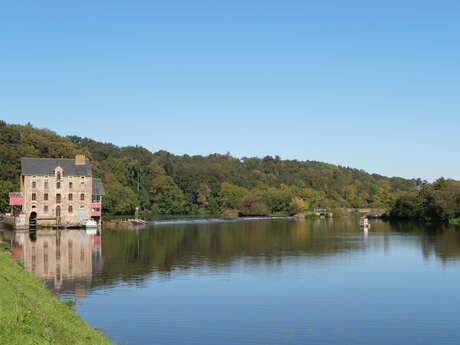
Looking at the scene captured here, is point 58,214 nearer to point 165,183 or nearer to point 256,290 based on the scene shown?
point 256,290

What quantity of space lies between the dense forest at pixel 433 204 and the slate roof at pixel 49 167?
230ft

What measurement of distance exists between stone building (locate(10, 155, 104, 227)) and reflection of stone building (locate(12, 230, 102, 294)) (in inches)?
433

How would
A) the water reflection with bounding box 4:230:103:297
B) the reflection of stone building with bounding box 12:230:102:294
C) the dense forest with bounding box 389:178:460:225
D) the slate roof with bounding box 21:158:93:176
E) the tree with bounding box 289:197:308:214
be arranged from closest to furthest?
the water reflection with bounding box 4:230:103:297 < the reflection of stone building with bounding box 12:230:102:294 < the slate roof with bounding box 21:158:93:176 < the dense forest with bounding box 389:178:460:225 < the tree with bounding box 289:197:308:214

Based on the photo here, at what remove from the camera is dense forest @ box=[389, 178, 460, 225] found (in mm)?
113062

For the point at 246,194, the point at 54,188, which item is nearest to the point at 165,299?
the point at 54,188

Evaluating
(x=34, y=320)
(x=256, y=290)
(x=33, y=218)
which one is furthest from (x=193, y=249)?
(x=34, y=320)

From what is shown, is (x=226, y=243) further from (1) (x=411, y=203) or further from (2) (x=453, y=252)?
(1) (x=411, y=203)

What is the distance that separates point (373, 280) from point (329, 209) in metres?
134

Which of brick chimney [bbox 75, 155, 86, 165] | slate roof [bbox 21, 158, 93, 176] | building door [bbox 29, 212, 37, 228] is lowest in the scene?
A: building door [bbox 29, 212, 37, 228]

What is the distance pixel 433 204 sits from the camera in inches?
4656

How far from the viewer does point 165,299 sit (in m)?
32.1

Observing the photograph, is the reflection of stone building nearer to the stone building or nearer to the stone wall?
the stone wall

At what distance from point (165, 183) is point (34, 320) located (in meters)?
137

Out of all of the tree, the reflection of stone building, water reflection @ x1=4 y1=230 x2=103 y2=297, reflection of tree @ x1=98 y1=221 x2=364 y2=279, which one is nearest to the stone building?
water reflection @ x1=4 y1=230 x2=103 y2=297
